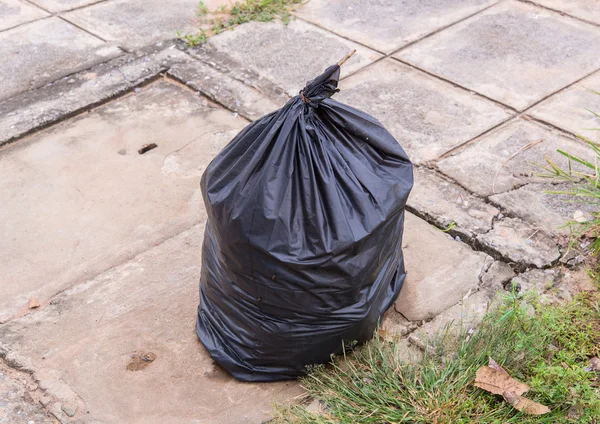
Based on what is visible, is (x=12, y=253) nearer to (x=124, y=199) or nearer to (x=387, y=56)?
(x=124, y=199)

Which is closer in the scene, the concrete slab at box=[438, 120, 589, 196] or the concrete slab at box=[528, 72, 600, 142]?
the concrete slab at box=[438, 120, 589, 196]

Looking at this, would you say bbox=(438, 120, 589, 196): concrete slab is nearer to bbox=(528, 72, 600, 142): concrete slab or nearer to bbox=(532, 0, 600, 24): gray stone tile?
bbox=(528, 72, 600, 142): concrete slab

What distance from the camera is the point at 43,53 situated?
14.3 ft

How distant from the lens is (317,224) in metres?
2.13

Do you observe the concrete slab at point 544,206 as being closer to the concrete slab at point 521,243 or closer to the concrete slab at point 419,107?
the concrete slab at point 521,243

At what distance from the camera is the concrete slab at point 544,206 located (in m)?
3.04

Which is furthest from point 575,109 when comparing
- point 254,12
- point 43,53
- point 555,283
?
point 43,53

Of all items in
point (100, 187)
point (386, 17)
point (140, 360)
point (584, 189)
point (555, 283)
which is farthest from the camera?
point (386, 17)

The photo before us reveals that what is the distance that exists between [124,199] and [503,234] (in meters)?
1.77

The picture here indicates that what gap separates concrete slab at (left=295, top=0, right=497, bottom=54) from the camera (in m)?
4.51

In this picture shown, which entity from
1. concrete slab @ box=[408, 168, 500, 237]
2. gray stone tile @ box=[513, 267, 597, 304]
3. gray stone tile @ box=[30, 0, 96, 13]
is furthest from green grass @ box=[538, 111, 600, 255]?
gray stone tile @ box=[30, 0, 96, 13]

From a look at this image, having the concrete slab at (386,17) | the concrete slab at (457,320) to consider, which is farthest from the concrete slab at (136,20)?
the concrete slab at (457,320)

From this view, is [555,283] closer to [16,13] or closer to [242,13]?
[242,13]

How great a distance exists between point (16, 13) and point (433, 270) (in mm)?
3634
